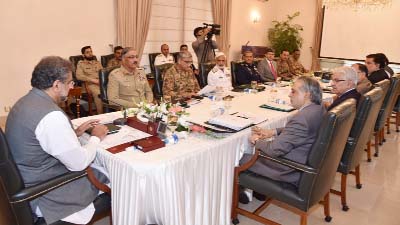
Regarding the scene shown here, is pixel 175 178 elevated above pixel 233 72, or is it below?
below

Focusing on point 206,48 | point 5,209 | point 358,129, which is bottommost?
point 5,209

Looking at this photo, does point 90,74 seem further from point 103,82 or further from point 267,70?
point 267,70

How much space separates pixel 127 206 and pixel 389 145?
4104 mm

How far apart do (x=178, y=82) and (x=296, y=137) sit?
1976 mm

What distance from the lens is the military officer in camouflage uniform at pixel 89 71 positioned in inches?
189

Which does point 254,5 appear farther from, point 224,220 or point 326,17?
point 224,220

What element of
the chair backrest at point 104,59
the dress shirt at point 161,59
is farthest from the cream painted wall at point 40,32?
the dress shirt at point 161,59

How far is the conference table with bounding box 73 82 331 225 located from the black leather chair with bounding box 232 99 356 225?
0.63 ft

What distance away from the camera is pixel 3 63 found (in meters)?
4.45

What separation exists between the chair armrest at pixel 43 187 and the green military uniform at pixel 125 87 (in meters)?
1.53

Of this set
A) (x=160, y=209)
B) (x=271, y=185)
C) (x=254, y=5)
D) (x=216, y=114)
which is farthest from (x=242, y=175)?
(x=254, y=5)

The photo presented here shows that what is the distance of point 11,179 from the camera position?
57.3 inches

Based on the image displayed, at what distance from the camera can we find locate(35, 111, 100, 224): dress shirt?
1544 millimetres

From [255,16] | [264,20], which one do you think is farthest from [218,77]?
[264,20]
